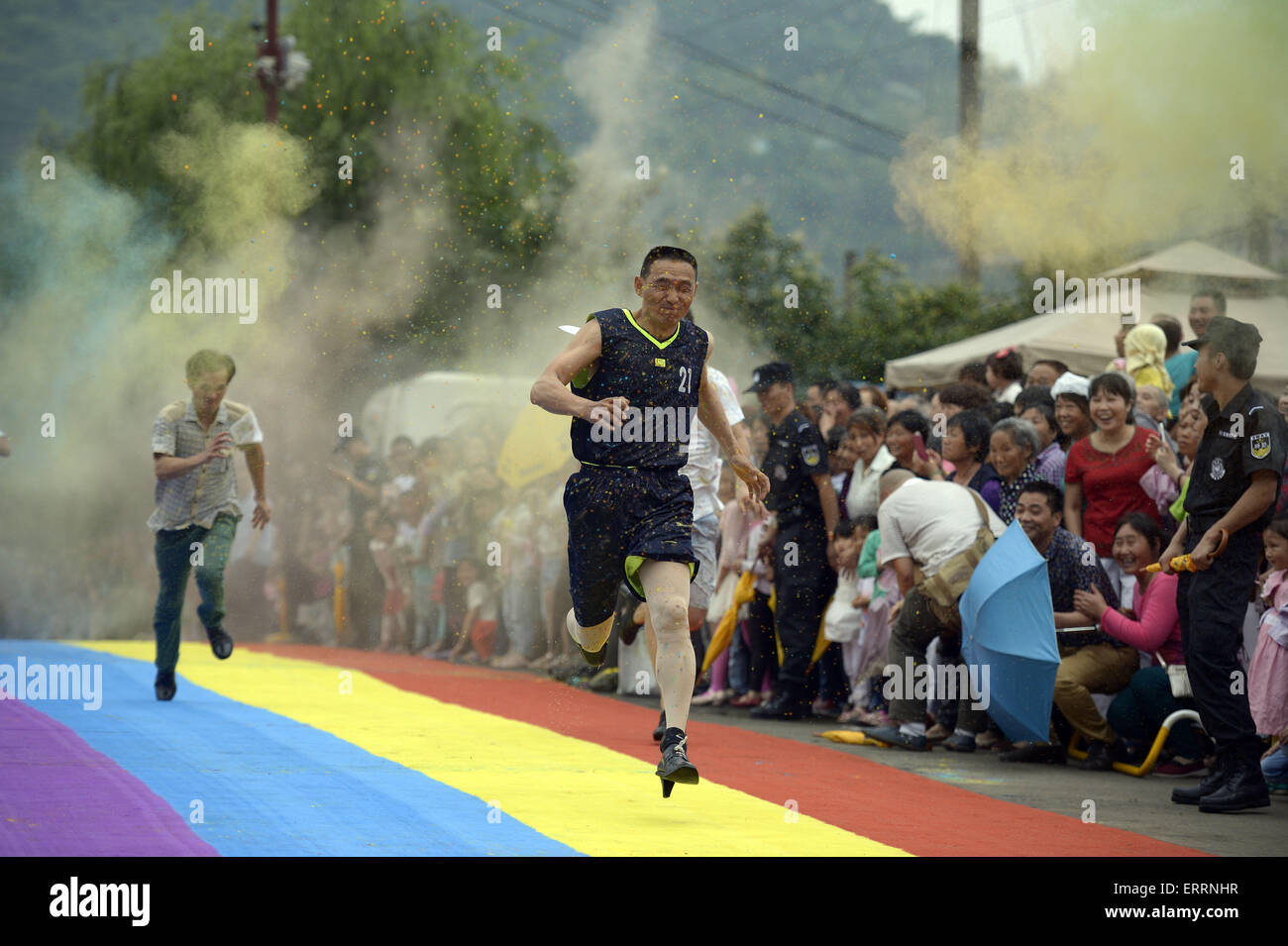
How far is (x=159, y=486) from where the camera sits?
9.00 meters

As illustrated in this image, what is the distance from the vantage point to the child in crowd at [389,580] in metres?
14.9

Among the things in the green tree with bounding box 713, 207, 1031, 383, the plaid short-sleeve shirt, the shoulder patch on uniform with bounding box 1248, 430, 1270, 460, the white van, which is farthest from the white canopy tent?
the shoulder patch on uniform with bounding box 1248, 430, 1270, 460

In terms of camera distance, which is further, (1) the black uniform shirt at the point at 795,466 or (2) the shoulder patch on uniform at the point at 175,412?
(1) the black uniform shirt at the point at 795,466

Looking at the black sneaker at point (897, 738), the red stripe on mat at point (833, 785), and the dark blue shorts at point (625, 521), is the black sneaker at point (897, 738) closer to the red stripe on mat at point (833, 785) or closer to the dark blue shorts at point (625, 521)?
the red stripe on mat at point (833, 785)

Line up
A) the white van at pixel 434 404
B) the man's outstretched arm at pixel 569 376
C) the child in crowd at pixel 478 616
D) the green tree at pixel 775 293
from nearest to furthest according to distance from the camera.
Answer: the man's outstretched arm at pixel 569 376 < the child in crowd at pixel 478 616 < the white van at pixel 434 404 < the green tree at pixel 775 293

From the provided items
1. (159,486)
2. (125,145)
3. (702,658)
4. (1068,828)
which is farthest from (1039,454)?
(125,145)

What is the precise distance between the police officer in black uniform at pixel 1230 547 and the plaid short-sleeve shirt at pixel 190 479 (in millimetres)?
5139

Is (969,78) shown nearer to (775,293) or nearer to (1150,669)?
(775,293)

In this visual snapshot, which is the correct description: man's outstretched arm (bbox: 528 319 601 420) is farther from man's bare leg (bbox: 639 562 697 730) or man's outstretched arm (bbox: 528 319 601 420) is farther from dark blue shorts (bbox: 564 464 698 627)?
man's bare leg (bbox: 639 562 697 730)

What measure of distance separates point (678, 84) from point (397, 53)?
10.6m

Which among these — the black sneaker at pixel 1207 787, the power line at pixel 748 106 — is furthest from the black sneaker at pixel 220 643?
the power line at pixel 748 106

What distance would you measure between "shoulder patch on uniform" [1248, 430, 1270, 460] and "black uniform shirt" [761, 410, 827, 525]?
3513 millimetres

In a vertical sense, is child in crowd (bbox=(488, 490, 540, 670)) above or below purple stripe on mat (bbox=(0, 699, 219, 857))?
above

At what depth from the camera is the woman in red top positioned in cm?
835
